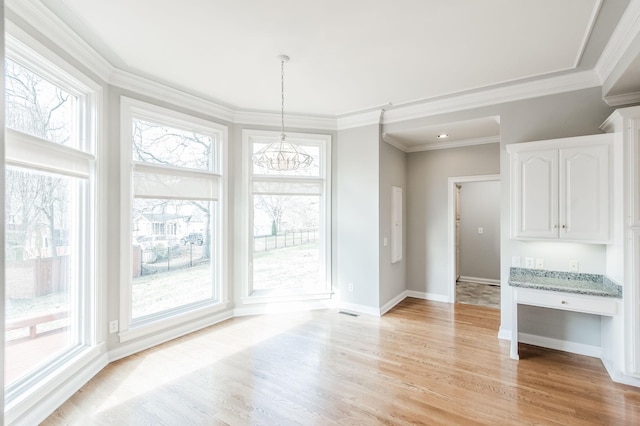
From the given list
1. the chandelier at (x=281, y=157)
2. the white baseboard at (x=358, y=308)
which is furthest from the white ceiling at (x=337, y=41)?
the white baseboard at (x=358, y=308)

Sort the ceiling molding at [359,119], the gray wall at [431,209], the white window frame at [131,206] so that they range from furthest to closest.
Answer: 1. the gray wall at [431,209]
2. the ceiling molding at [359,119]
3. the white window frame at [131,206]

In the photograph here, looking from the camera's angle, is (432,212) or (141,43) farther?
(432,212)

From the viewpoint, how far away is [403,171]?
535 cm

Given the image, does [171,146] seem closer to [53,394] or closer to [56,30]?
[56,30]

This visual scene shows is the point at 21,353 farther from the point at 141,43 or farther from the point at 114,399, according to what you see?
the point at 141,43

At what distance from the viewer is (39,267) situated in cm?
241

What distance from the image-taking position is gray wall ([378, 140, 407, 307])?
4.48 metres

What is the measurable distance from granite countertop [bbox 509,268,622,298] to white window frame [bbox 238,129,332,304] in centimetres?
249

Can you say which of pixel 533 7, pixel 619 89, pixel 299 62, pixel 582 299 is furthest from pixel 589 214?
pixel 299 62

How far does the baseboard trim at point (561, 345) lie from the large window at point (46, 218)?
15.1 feet

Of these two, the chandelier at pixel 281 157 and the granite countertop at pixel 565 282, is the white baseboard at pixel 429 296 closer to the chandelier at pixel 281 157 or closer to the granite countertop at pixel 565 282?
the granite countertop at pixel 565 282

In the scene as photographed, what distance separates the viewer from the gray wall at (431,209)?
5031 millimetres

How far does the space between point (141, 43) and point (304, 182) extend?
2569mm

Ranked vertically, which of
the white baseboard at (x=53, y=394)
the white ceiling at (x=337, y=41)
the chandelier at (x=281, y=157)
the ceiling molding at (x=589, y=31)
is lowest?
the white baseboard at (x=53, y=394)
